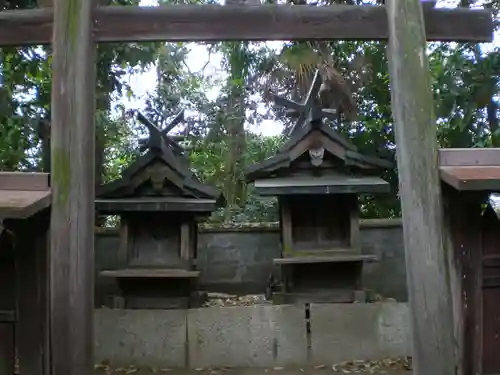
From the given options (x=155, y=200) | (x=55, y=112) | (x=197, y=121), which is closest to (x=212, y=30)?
(x=55, y=112)

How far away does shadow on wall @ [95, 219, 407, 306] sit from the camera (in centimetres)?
818

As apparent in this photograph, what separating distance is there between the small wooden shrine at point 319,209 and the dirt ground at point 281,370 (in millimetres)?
826

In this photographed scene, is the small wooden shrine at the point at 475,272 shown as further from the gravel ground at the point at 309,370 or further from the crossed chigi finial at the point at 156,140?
the crossed chigi finial at the point at 156,140

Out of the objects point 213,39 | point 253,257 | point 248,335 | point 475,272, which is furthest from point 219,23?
point 253,257

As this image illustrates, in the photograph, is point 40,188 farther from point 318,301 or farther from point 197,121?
point 197,121

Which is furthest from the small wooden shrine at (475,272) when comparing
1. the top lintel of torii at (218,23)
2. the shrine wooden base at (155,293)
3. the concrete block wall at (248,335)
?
the shrine wooden base at (155,293)

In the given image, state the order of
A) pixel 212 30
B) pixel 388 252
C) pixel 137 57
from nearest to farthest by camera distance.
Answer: pixel 212 30
pixel 137 57
pixel 388 252

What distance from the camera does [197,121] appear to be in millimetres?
13523

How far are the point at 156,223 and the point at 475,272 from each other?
435cm

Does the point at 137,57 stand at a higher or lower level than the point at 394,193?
higher

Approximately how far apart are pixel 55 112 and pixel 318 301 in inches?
179

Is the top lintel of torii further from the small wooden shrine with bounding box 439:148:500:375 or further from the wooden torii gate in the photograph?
the small wooden shrine with bounding box 439:148:500:375

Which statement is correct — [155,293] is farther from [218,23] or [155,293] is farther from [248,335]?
[218,23]

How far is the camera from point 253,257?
830cm
